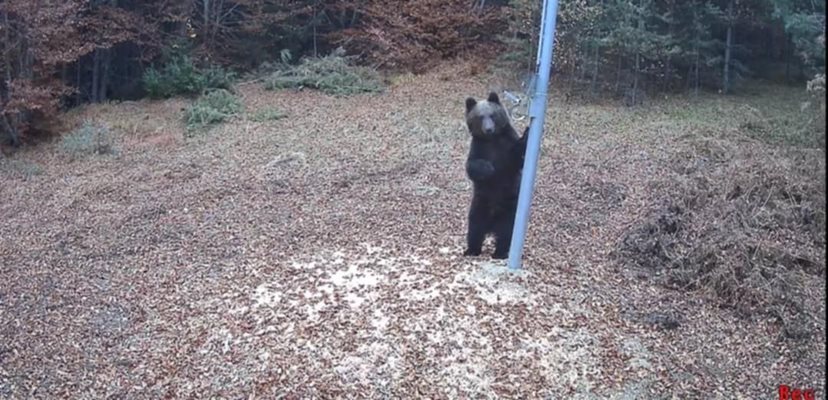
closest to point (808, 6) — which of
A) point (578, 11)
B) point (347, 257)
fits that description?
point (578, 11)

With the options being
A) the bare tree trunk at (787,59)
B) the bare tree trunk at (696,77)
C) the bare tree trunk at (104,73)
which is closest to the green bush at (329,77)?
the bare tree trunk at (104,73)

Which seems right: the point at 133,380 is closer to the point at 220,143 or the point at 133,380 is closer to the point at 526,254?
the point at 526,254

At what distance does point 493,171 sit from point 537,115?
1.89 feet

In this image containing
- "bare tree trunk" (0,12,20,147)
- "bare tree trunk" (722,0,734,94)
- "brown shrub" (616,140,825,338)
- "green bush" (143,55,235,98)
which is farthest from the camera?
"green bush" (143,55,235,98)

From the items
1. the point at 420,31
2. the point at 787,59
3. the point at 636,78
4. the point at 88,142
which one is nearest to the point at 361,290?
the point at 88,142

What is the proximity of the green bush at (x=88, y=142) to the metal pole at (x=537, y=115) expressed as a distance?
8.46 meters

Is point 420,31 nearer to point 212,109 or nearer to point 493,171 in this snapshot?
point 212,109

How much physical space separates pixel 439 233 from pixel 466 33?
10338 millimetres

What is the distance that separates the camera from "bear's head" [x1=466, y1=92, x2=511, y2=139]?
5.79 metres

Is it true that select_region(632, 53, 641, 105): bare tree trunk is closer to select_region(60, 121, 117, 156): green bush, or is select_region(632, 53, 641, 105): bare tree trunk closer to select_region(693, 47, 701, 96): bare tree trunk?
select_region(693, 47, 701, 96): bare tree trunk

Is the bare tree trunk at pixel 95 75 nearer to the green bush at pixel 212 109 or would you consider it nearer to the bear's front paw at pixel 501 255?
the green bush at pixel 212 109

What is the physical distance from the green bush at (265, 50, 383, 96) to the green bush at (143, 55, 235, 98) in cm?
Result: 109

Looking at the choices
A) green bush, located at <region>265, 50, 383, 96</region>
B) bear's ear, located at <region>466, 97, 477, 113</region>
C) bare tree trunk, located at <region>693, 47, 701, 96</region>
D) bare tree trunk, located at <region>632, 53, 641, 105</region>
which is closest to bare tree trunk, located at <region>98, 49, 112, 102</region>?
green bush, located at <region>265, 50, 383, 96</region>

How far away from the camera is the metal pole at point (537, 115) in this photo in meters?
5.42
